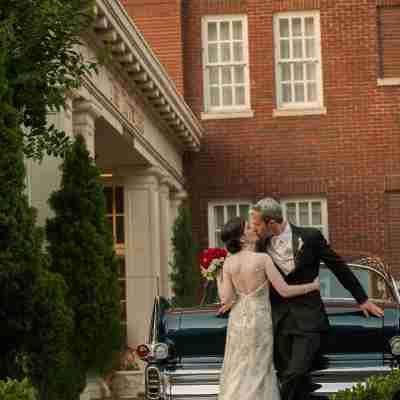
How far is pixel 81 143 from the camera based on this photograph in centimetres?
1206

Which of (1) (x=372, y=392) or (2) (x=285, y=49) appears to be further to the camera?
(2) (x=285, y=49)

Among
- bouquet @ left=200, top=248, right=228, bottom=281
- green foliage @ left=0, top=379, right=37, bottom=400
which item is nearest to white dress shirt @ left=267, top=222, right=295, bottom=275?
bouquet @ left=200, top=248, right=228, bottom=281

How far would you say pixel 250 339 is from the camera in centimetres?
791

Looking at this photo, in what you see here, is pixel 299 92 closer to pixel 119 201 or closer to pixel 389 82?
pixel 389 82

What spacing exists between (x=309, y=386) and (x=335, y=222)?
50.3 ft

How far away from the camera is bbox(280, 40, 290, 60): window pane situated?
23.7 metres

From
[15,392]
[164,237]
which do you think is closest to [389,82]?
[164,237]

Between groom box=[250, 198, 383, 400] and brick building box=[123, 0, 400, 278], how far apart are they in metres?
15.3

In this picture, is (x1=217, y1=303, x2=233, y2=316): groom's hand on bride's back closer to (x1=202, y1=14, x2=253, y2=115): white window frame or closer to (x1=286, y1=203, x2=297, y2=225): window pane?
(x1=286, y1=203, x2=297, y2=225): window pane

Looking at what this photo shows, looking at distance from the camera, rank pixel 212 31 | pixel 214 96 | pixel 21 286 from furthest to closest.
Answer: pixel 212 31
pixel 214 96
pixel 21 286

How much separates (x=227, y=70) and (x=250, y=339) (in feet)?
53.5

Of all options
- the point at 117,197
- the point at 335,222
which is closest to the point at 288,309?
the point at 117,197

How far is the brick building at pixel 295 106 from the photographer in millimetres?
23281

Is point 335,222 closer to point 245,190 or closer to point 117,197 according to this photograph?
point 245,190
